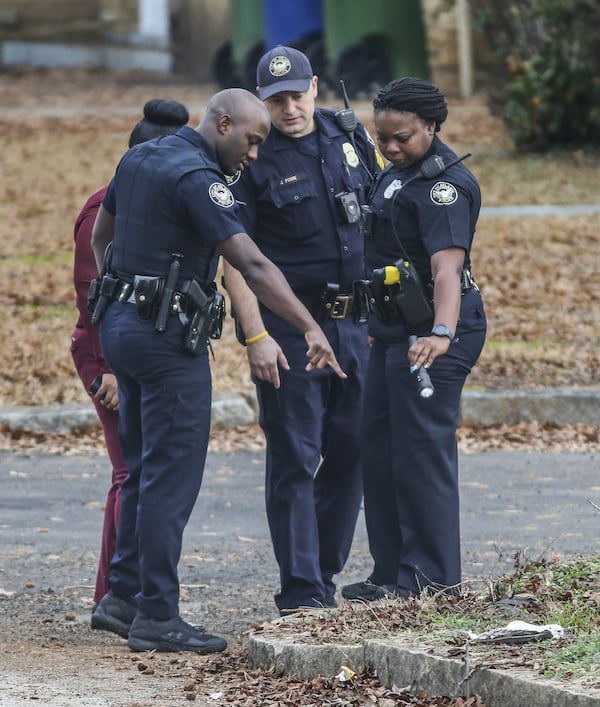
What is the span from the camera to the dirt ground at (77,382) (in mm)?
4594

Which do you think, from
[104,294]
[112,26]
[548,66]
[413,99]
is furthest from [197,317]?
[112,26]

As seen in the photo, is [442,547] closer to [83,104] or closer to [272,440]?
[272,440]

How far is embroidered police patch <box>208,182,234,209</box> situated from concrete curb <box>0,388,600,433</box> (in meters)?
4.03

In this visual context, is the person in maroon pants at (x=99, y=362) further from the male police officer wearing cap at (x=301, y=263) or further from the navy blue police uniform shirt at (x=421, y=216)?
the navy blue police uniform shirt at (x=421, y=216)

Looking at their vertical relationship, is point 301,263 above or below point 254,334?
above

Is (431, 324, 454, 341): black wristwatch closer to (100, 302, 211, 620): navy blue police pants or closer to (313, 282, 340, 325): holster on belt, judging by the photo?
(313, 282, 340, 325): holster on belt

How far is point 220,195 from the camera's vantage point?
5031 millimetres

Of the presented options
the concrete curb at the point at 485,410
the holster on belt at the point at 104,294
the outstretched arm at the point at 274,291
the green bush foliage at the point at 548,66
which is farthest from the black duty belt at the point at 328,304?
the green bush foliage at the point at 548,66

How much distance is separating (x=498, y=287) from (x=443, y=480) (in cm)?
664

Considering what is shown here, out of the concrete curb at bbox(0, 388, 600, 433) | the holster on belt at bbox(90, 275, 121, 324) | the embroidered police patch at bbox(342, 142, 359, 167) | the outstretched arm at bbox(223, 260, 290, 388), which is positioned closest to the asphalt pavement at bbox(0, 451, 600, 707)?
the concrete curb at bbox(0, 388, 600, 433)

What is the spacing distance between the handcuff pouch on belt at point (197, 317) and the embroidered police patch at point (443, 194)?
0.80 m

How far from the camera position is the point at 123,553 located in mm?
5562

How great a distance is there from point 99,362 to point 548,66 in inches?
473

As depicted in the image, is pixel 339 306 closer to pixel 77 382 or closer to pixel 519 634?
pixel 519 634
